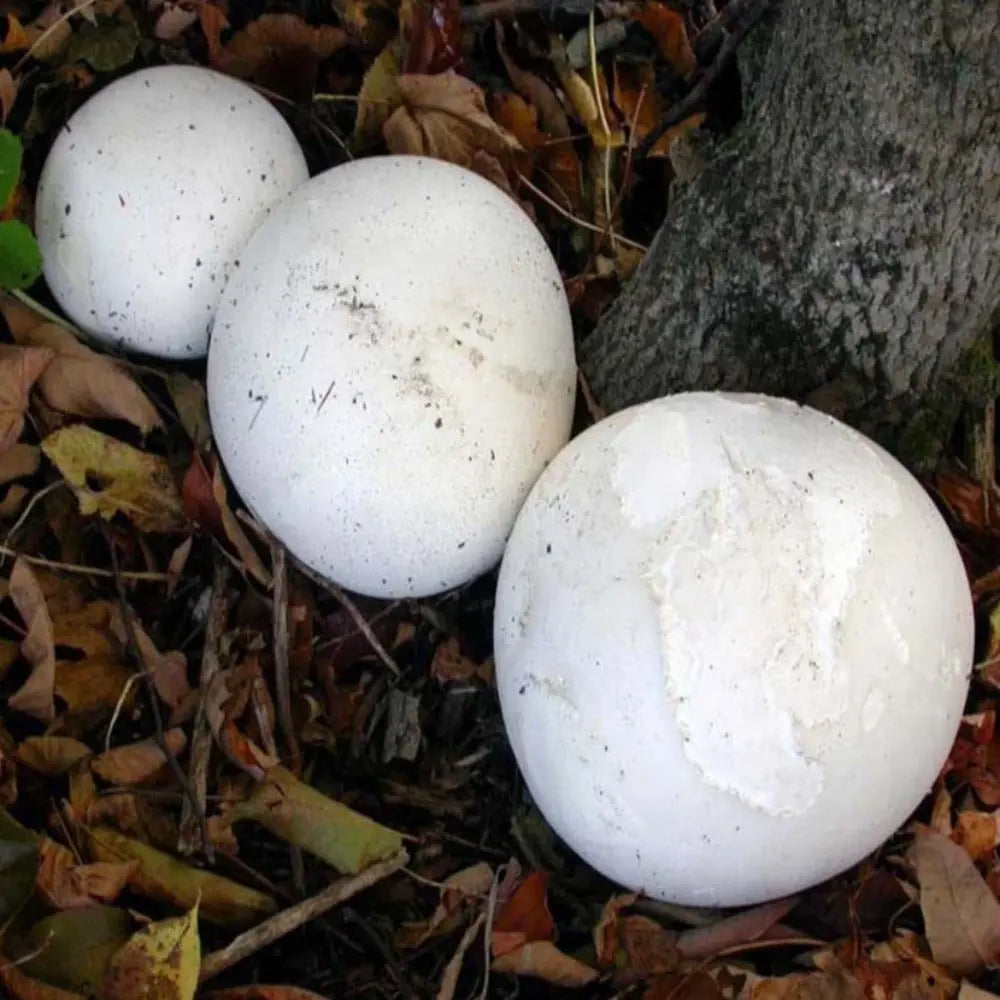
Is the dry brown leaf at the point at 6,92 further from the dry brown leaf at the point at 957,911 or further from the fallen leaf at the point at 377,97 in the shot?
the dry brown leaf at the point at 957,911

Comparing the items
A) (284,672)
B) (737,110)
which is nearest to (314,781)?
(284,672)

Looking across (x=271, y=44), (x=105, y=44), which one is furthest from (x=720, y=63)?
(x=105, y=44)

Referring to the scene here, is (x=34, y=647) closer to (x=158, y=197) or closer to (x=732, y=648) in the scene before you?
(x=158, y=197)

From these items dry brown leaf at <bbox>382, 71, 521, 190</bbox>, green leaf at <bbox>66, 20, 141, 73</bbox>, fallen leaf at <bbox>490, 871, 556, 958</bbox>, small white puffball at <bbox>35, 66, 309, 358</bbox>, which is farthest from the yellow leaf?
green leaf at <bbox>66, 20, 141, 73</bbox>

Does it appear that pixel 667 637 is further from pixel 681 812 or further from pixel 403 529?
pixel 403 529

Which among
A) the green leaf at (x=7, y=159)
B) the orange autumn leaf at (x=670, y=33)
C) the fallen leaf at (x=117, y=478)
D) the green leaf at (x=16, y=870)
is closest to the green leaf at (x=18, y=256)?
the green leaf at (x=7, y=159)

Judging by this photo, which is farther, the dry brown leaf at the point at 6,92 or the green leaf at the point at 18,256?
the dry brown leaf at the point at 6,92

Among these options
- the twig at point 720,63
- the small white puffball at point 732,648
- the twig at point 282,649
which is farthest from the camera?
the twig at point 720,63
